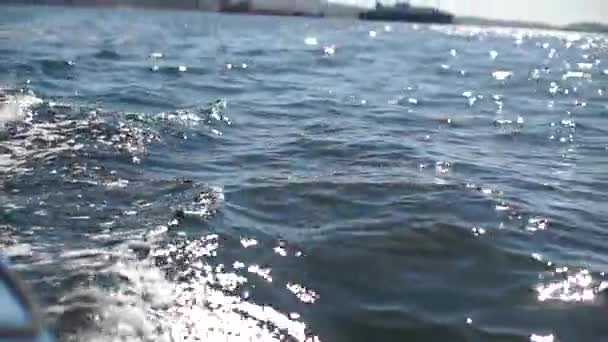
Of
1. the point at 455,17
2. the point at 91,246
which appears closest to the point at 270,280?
the point at 91,246

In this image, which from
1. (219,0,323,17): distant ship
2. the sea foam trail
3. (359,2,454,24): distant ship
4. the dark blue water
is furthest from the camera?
(219,0,323,17): distant ship

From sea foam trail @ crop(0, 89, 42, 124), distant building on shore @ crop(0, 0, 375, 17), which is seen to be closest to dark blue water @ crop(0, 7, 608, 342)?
sea foam trail @ crop(0, 89, 42, 124)

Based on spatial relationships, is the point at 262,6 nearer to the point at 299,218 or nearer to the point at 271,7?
the point at 271,7

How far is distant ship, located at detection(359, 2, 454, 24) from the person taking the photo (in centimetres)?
11069

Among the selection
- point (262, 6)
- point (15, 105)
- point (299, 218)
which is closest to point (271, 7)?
point (262, 6)

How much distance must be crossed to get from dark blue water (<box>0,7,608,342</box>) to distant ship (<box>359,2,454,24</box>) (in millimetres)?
99848

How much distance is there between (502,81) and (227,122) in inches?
417

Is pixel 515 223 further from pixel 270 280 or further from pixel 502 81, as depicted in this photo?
pixel 502 81

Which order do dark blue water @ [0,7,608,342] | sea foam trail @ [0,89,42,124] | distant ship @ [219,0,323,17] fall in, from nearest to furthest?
1. dark blue water @ [0,7,608,342]
2. sea foam trail @ [0,89,42,124]
3. distant ship @ [219,0,323,17]

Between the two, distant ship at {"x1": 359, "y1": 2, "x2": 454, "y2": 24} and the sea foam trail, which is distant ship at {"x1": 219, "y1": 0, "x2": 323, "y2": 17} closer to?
distant ship at {"x1": 359, "y1": 2, "x2": 454, "y2": 24}

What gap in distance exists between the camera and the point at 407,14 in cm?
11112

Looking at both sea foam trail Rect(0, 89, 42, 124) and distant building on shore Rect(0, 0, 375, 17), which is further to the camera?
distant building on shore Rect(0, 0, 375, 17)

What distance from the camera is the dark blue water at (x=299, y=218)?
14.9 feet

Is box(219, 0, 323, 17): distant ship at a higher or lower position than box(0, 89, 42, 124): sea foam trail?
lower
